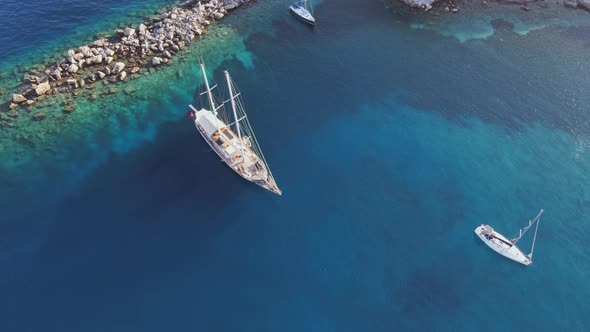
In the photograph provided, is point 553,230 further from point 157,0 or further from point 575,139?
point 157,0

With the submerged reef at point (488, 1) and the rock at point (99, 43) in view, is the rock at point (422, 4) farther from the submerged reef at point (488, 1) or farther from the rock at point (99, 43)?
the rock at point (99, 43)

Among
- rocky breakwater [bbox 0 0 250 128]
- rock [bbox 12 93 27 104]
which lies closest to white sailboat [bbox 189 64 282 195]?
rocky breakwater [bbox 0 0 250 128]

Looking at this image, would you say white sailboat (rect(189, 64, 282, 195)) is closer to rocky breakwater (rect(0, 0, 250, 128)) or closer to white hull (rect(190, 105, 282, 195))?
white hull (rect(190, 105, 282, 195))

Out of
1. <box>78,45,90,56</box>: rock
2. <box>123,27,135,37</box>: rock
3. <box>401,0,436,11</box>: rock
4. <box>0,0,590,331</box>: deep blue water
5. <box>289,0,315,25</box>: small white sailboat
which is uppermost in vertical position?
<box>401,0,436,11</box>: rock

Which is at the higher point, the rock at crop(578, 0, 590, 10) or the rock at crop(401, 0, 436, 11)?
the rock at crop(578, 0, 590, 10)

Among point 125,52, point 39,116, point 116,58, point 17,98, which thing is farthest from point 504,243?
point 17,98

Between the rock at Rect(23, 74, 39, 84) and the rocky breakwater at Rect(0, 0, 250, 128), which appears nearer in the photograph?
the rocky breakwater at Rect(0, 0, 250, 128)

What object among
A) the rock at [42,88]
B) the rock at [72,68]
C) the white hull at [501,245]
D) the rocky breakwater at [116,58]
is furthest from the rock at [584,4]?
the rock at [42,88]

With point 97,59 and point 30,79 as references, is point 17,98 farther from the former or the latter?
point 97,59
